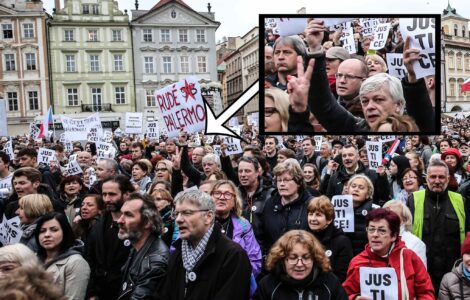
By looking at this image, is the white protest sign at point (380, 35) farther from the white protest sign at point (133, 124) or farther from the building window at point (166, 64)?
the building window at point (166, 64)

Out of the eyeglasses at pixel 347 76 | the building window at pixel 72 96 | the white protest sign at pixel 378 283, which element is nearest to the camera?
the white protest sign at pixel 378 283

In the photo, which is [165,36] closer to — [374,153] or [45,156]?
[45,156]

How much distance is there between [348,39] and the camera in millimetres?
4301

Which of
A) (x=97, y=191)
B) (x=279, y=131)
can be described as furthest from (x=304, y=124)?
(x=97, y=191)

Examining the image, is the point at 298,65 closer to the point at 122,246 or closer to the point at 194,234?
the point at 194,234

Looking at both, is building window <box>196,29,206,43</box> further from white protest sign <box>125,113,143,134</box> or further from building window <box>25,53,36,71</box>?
white protest sign <box>125,113,143,134</box>

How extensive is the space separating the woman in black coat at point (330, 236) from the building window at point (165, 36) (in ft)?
170

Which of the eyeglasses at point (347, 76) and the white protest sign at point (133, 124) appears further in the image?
the white protest sign at point (133, 124)

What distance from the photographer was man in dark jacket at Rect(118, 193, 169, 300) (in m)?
3.85

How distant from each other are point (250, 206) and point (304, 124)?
65.9 inches

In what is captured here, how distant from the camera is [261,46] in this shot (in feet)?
14.2

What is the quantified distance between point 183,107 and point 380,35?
3.96 meters

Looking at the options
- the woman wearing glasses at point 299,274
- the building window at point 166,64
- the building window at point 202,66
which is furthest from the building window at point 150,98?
the woman wearing glasses at point 299,274

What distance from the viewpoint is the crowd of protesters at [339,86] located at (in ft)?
14.0
